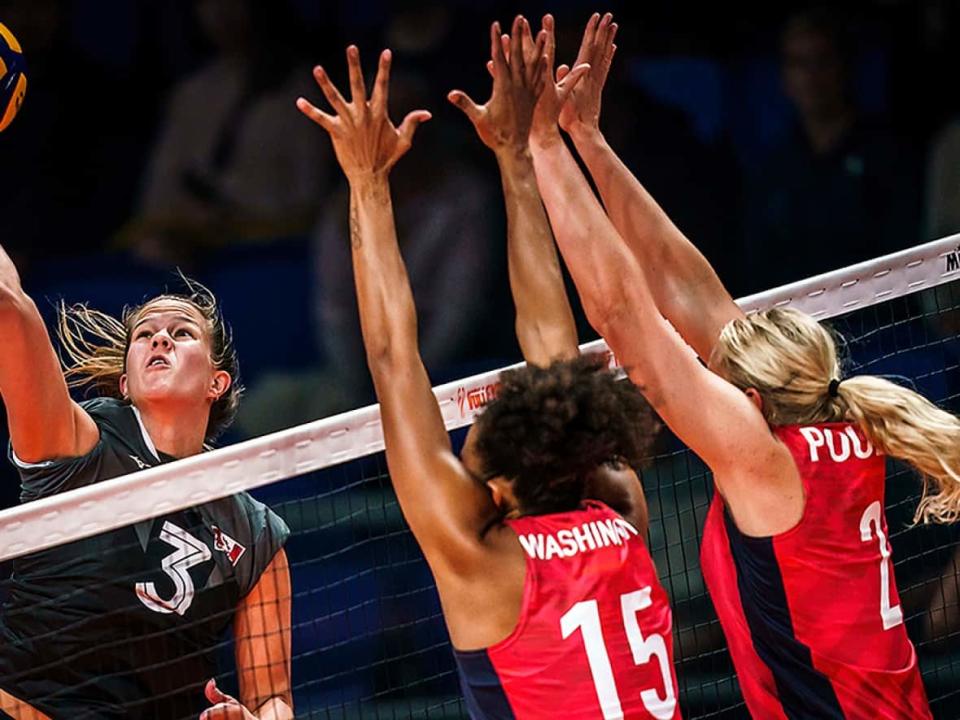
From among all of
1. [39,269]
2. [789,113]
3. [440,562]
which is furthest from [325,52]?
[440,562]

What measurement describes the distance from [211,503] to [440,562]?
1.39 meters

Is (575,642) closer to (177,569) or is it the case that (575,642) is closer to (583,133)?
(177,569)

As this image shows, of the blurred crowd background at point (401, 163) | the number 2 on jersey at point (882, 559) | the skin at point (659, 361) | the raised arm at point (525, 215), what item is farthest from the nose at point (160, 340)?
the blurred crowd background at point (401, 163)

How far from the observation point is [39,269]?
6738 mm

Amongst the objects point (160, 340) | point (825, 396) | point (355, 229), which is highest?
point (160, 340)

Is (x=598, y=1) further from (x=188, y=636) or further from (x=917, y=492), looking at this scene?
(x=188, y=636)

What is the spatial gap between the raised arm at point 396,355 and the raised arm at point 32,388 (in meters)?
0.90

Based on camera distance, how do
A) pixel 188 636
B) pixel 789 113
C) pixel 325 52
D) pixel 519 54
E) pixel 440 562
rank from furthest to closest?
pixel 789 113 → pixel 325 52 → pixel 188 636 → pixel 519 54 → pixel 440 562

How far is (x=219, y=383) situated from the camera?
4.53 m

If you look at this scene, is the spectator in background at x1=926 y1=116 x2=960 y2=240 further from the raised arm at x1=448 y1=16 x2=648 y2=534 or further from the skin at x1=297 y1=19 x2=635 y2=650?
the skin at x1=297 y1=19 x2=635 y2=650

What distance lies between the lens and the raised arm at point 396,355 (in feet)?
9.89

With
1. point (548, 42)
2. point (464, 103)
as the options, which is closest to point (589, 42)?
point (548, 42)

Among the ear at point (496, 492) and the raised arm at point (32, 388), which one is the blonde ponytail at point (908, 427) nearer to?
the ear at point (496, 492)

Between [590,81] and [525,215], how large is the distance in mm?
517
